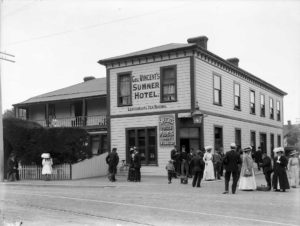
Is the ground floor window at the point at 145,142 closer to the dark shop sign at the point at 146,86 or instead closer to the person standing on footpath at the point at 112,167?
the dark shop sign at the point at 146,86

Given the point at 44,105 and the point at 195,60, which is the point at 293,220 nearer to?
the point at 195,60

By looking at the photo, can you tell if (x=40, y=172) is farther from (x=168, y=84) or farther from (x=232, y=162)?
(x=232, y=162)

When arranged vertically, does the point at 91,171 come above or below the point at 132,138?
below

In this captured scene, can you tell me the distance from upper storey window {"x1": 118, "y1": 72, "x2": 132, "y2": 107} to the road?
35.4 ft

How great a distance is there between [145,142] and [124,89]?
3469 mm

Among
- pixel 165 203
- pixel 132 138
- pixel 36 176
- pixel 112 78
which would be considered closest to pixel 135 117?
pixel 132 138

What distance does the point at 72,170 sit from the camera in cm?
2245

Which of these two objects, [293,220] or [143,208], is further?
[143,208]

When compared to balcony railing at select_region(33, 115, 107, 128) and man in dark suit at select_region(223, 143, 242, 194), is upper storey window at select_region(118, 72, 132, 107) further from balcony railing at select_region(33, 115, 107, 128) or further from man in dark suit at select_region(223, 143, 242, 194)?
man in dark suit at select_region(223, 143, 242, 194)

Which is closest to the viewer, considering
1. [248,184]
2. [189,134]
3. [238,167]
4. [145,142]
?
[238,167]

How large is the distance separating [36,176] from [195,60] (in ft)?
34.8

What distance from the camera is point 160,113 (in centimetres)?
2373

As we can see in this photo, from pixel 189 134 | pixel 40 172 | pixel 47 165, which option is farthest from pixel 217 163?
pixel 40 172

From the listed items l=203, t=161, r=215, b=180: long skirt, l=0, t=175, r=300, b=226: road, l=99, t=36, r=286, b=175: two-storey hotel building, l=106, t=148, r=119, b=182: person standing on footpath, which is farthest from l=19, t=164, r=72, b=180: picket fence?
l=0, t=175, r=300, b=226: road
